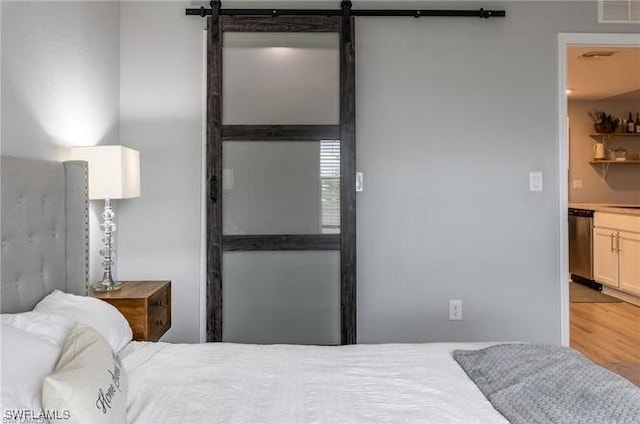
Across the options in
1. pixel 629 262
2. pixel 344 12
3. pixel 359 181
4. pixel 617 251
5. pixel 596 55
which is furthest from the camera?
pixel 617 251

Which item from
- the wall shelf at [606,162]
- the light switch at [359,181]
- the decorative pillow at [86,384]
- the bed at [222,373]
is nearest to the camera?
the decorative pillow at [86,384]

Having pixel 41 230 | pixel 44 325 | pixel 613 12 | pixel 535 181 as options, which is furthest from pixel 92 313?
pixel 613 12

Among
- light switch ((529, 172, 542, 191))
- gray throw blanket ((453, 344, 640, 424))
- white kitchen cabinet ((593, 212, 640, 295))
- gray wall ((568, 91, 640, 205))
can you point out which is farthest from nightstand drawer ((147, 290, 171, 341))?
gray wall ((568, 91, 640, 205))

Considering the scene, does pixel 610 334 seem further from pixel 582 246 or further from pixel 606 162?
pixel 606 162

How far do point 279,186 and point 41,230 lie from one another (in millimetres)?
1419

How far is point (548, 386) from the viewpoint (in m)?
1.32

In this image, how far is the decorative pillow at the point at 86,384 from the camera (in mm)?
996

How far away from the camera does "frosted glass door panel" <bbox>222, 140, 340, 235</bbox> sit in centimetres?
296

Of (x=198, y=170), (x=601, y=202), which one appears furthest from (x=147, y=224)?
(x=601, y=202)

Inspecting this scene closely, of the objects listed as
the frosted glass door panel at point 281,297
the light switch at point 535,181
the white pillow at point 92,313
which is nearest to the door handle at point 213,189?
the frosted glass door panel at point 281,297

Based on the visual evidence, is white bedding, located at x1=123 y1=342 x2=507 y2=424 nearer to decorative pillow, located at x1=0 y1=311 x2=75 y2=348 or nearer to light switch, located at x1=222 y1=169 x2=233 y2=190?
decorative pillow, located at x1=0 y1=311 x2=75 y2=348

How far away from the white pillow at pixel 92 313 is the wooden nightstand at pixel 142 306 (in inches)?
16.6

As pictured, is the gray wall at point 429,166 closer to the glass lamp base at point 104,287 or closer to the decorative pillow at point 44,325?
the glass lamp base at point 104,287

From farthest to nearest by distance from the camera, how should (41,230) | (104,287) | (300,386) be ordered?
(104,287) < (41,230) < (300,386)
